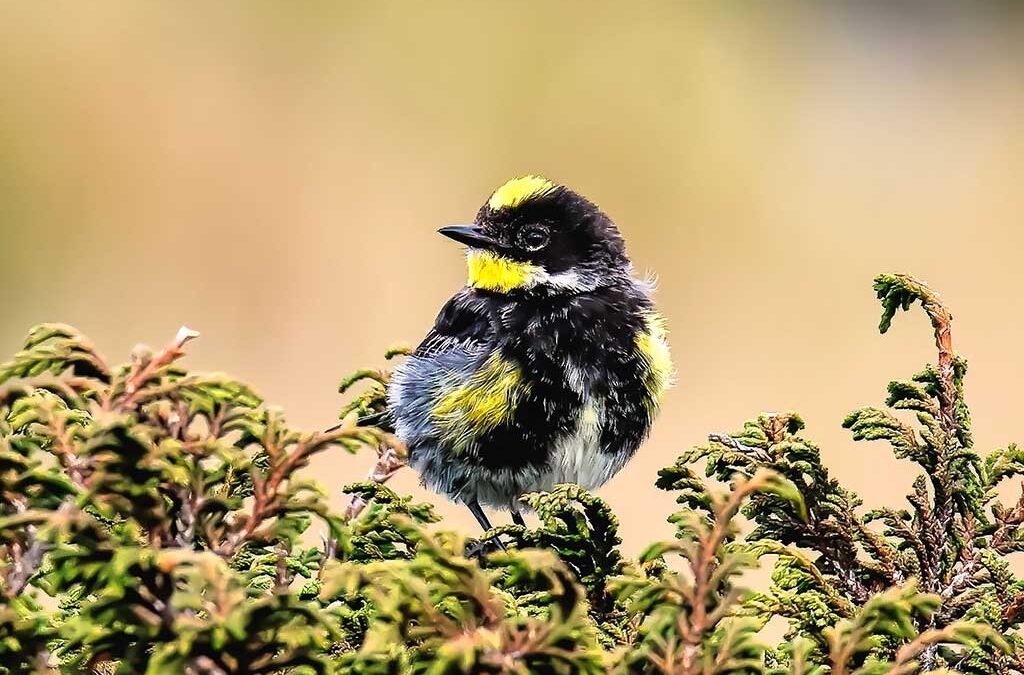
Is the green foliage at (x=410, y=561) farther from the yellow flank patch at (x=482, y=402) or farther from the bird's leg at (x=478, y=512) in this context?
the bird's leg at (x=478, y=512)

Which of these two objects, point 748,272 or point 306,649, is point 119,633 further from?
point 748,272

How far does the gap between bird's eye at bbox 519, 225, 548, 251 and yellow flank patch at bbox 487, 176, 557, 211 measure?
3.5 inches

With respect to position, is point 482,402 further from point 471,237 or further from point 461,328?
point 471,237

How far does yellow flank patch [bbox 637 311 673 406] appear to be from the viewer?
3.23 m

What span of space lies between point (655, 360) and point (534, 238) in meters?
0.61

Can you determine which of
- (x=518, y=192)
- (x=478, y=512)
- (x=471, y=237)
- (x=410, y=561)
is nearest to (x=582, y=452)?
(x=478, y=512)

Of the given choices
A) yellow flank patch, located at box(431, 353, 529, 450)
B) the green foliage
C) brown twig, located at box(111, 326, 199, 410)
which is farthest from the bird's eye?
brown twig, located at box(111, 326, 199, 410)

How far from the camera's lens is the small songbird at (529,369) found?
10.1ft

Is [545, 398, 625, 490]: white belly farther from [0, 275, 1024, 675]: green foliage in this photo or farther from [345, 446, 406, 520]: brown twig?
[0, 275, 1024, 675]: green foliage

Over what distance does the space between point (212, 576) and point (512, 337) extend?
2040 millimetres

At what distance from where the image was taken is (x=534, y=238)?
11.9 feet

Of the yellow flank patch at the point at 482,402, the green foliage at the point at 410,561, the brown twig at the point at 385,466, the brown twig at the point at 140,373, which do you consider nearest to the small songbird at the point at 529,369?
the yellow flank patch at the point at 482,402

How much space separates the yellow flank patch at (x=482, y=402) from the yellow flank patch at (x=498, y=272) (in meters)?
0.42

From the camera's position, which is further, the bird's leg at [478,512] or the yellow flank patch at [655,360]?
the bird's leg at [478,512]
